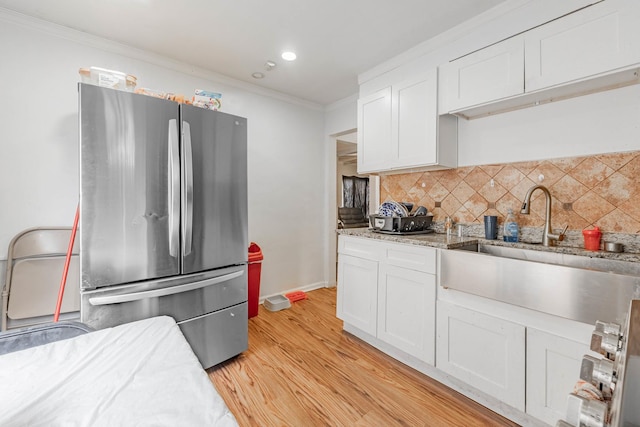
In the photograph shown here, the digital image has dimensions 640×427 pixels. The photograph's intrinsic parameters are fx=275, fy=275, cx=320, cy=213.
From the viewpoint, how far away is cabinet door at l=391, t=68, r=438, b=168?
2.17 metres

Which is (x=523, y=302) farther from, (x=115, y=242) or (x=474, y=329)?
(x=115, y=242)

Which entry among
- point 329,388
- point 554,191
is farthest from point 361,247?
point 554,191

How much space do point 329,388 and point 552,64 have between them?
95.1 inches

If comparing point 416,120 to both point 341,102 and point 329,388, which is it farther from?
point 329,388

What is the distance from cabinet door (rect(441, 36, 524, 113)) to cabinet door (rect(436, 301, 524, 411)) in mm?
1427

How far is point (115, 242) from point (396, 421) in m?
1.91

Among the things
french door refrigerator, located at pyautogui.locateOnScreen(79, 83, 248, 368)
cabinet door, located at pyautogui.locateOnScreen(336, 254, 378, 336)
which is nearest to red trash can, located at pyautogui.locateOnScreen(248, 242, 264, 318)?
french door refrigerator, located at pyautogui.locateOnScreen(79, 83, 248, 368)

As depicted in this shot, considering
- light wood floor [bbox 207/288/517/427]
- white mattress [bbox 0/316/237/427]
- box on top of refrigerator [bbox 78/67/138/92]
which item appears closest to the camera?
white mattress [bbox 0/316/237/427]

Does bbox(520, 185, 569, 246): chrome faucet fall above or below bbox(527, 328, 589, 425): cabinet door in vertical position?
above

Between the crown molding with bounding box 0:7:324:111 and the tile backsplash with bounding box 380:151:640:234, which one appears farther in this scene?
the crown molding with bounding box 0:7:324:111

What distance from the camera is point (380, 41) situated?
2.29 meters

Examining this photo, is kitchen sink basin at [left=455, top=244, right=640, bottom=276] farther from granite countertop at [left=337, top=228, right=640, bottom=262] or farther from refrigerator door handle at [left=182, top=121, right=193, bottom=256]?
refrigerator door handle at [left=182, top=121, right=193, bottom=256]

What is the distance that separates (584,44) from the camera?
150 centimetres

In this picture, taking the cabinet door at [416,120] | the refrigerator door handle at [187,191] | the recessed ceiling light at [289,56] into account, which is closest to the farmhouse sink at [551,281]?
the cabinet door at [416,120]
